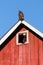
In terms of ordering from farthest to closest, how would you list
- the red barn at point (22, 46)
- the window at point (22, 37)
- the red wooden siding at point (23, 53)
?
the window at point (22, 37), the red barn at point (22, 46), the red wooden siding at point (23, 53)

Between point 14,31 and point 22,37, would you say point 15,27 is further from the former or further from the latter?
point 22,37

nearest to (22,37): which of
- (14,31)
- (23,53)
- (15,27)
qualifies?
(14,31)

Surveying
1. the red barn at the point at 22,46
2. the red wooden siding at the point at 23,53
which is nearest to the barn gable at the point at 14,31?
the red barn at the point at 22,46

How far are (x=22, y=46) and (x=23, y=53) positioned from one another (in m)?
0.55

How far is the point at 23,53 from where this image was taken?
22844 millimetres

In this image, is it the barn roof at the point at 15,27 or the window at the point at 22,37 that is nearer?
the barn roof at the point at 15,27

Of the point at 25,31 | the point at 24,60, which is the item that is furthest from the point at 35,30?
the point at 24,60

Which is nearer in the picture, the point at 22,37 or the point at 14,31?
the point at 22,37

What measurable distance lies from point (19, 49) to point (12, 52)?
62cm

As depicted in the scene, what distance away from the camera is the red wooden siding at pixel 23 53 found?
2230 cm

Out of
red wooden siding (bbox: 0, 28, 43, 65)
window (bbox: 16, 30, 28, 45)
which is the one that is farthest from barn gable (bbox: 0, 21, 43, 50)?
window (bbox: 16, 30, 28, 45)

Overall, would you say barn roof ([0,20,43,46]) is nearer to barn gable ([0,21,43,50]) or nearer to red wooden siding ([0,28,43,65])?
barn gable ([0,21,43,50])

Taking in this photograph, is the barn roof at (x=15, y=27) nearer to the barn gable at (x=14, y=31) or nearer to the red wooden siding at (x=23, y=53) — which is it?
the barn gable at (x=14, y=31)

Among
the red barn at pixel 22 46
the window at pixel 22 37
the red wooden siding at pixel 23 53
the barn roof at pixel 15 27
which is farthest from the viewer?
the window at pixel 22 37
